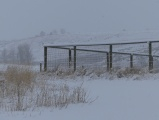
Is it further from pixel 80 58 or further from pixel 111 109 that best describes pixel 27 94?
pixel 80 58

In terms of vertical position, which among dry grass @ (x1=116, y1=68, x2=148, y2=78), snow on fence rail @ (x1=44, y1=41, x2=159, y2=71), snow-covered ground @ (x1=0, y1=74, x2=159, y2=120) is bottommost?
snow-covered ground @ (x1=0, y1=74, x2=159, y2=120)

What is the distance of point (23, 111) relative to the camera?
739 centimetres

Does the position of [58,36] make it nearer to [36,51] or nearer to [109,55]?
[36,51]

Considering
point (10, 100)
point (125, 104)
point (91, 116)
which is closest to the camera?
point (91, 116)

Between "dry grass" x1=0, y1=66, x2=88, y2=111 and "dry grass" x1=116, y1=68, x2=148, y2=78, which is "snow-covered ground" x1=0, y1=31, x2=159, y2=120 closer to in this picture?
"dry grass" x1=0, y1=66, x2=88, y2=111

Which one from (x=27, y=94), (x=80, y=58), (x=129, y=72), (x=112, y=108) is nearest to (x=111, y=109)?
(x=112, y=108)

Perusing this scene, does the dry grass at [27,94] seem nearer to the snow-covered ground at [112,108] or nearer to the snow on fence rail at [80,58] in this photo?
the snow-covered ground at [112,108]

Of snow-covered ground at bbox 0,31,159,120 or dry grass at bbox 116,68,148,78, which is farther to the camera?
dry grass at bbox 116,68,148,78

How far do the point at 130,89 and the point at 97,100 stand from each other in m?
1.82

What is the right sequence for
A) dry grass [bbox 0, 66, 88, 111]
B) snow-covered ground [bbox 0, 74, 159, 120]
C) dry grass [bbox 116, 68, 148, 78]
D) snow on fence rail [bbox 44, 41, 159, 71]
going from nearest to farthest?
→ snow-covered ground [bbox 0, 74, 159, 120], dry grass [bbox 0, 66, 88, 111], dry grass [bbox 116, 68, 148, 78], snow on fence rail [bbox 44, 41, 159, 71]

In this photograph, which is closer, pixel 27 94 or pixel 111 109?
pixel 111 109

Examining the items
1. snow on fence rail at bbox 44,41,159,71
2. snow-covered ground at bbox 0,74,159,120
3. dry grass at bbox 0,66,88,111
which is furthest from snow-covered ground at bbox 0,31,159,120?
snow on fence rail at bbox 44,41,159,71

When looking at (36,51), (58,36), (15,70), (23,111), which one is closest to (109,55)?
(15,70)

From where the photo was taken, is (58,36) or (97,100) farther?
(58,36)
